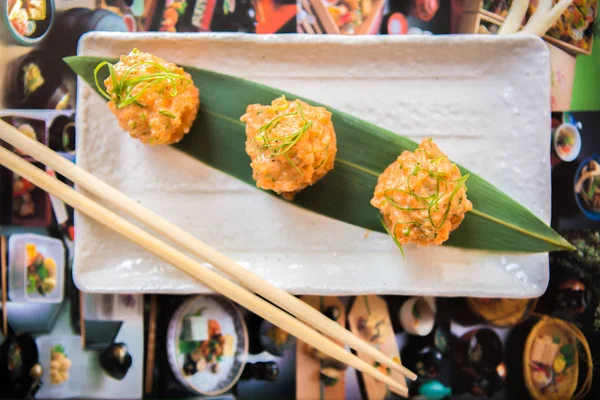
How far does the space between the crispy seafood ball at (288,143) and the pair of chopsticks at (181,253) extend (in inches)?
20.2

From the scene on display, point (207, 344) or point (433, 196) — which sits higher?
point (433, 196)

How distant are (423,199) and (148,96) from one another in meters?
1.41

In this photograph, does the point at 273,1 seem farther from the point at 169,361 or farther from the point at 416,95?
the point at 169,361

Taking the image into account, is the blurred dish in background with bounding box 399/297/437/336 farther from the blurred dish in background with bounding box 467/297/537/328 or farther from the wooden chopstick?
the wooden chopstick

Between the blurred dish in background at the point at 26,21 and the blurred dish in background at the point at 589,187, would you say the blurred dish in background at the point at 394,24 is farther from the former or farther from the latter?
the blurred dish in background at the point at 26,21

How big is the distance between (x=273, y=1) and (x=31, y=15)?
4.90 ft

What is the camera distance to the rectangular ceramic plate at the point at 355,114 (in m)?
2.10

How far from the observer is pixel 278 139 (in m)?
1.79

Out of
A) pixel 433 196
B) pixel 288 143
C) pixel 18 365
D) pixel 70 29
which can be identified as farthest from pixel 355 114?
pixel 18 365

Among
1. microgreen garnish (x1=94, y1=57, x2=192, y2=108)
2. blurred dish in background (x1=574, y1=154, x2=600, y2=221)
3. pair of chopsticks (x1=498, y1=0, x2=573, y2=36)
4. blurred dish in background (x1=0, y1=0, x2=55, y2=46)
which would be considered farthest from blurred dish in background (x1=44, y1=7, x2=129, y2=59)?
blurred dish in background (x1=574, y1=154, x2=600, y2=221)

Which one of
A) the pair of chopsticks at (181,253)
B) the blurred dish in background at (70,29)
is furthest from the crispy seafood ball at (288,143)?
the blurred dish in background at (70,29)

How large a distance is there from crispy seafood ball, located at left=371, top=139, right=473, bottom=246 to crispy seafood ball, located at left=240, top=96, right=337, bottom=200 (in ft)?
1.20

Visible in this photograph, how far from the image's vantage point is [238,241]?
2.17m

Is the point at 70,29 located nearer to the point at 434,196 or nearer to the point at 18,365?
the point at 18,365
